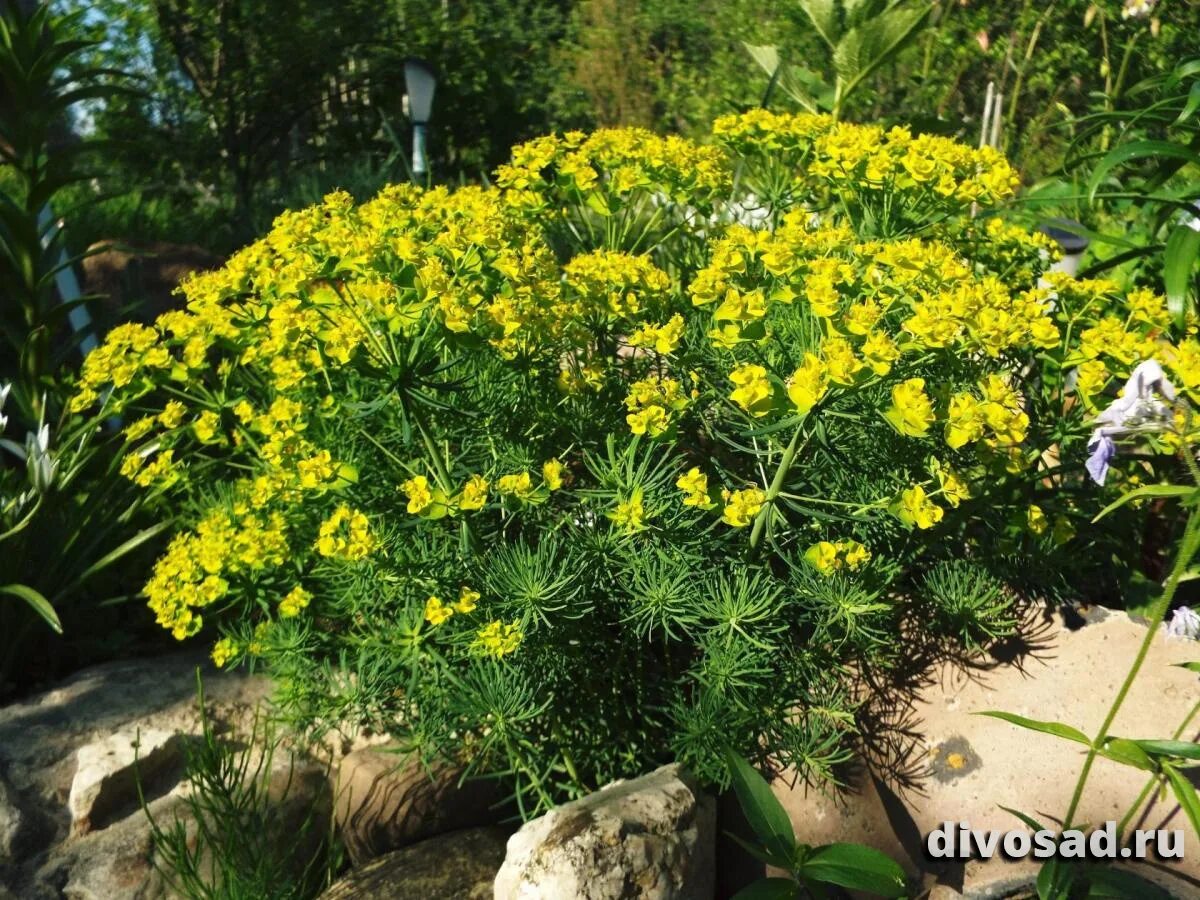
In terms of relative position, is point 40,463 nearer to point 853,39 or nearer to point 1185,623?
→ point 1185,623

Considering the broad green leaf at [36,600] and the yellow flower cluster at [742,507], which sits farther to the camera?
the broad green leaf at [36,600]

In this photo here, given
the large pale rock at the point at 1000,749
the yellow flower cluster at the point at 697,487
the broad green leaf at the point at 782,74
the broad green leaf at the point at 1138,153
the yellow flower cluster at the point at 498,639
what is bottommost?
the large pale rock at the point at 1000,749

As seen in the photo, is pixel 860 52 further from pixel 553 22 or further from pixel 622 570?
pixel 553 22

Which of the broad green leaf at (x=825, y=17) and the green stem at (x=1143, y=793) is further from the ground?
the broad green leaf at (x=825, y=17)

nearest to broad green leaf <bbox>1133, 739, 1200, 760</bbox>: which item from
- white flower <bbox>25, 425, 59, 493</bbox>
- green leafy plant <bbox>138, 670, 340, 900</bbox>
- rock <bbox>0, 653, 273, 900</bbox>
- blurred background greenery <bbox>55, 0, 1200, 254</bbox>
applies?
green leafy plant <bbox>138, 670, 340, 900</bbox>

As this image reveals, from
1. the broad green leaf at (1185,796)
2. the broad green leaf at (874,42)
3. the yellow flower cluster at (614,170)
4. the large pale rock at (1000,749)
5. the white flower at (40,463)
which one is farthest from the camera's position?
the broad green leaf at (874,42)

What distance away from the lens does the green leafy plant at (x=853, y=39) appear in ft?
13.0

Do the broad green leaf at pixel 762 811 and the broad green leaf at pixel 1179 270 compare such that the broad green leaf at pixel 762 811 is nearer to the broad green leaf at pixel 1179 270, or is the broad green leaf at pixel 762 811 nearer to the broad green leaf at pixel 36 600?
the broad green leaf at pixel 1179 270

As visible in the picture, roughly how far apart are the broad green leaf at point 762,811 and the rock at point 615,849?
0.23 meters

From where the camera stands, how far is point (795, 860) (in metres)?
1.94

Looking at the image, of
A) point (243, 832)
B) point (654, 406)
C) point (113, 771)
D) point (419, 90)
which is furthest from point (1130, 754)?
point (419, 90)

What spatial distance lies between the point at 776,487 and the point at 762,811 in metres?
0.60

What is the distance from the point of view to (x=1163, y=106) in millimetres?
2607

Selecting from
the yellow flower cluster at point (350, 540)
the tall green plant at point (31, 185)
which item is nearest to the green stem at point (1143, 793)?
the yellow flower cluster at point (350, 540)
